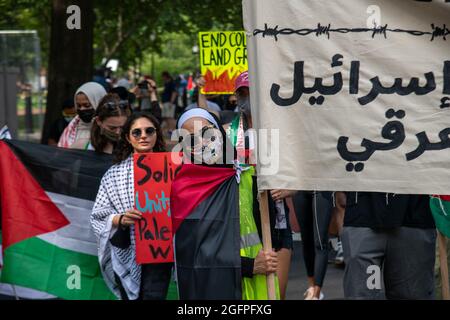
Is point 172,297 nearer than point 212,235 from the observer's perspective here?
No

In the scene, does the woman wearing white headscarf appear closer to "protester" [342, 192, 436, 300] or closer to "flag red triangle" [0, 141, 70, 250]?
"flag red triangle" [0, 141, 70, 250]

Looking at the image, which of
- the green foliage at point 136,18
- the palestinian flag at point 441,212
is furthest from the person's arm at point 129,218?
A: the green foliage at point 136,18

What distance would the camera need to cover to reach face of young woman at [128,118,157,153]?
7043mm

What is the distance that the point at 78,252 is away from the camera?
7.73 meters

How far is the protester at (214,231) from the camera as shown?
227 inches

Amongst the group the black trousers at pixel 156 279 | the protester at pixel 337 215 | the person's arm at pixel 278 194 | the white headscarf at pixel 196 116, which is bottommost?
the black trousers at pixel 156 279

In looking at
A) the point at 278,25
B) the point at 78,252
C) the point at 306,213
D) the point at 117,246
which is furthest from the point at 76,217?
the point at 278,25

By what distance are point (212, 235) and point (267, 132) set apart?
2.17 feet

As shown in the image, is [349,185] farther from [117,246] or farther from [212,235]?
[117,246]

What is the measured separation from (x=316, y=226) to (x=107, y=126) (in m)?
2.13

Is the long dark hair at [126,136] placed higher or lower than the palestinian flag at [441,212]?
higher

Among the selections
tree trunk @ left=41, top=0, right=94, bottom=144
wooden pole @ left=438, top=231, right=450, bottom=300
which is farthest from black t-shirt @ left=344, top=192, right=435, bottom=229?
tree trunk @ left=41, top=0, right=94, bottom=144

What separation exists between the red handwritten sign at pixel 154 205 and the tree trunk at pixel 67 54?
8.06 metres

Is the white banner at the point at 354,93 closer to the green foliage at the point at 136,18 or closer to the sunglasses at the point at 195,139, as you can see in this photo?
the sunglasses at the point at 195,139
